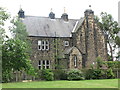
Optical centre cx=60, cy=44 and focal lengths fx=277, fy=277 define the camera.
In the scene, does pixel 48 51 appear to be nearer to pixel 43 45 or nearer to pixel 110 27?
pixel 43 45

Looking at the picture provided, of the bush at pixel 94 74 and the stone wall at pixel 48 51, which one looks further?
the stone wall at pixel 48 51

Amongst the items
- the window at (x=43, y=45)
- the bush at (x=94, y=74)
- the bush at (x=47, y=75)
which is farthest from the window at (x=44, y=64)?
the bush at (x=94, y=74)

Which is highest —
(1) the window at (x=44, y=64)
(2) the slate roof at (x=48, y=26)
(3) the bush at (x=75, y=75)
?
(2) the slate roof at (x=48, y=26)

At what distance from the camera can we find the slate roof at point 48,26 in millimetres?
52844

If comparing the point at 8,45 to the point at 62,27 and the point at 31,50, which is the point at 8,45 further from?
the point at 62,27

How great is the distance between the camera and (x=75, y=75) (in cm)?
4244

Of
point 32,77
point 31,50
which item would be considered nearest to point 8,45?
point 32,77

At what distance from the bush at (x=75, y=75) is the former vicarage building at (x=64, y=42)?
7.14 metres

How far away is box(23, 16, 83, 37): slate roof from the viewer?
2080 inches

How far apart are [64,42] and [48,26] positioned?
4593mm

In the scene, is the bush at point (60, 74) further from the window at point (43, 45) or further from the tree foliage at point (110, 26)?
the tree foliage at point (110, 26)

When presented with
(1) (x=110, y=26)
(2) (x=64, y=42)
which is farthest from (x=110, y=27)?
(2) (x=64, y=42)

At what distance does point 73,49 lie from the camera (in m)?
50.7

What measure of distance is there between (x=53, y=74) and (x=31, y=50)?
9942mm
